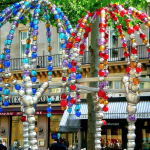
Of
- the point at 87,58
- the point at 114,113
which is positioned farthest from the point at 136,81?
the point at 87,58

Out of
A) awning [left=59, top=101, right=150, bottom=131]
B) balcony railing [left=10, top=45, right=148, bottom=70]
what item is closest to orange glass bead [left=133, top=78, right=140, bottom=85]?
awning [left=59, top=101, right=150, bottom=131]

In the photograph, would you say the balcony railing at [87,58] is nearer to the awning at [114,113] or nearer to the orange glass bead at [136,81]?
the awning at [114,113]

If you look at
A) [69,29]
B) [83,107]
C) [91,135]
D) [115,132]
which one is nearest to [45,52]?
[83,107]

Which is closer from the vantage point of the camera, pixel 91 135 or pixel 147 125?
pixel 91 135

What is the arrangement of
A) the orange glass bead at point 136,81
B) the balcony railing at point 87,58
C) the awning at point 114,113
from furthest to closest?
the balcony railing at point 87,58, the awning at point 114,113, the orange glass bead at point 136,81

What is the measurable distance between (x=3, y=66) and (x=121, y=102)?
15453 mm

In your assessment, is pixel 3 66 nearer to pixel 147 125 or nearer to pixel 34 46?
pixel 34 46

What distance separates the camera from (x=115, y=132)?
25.3m

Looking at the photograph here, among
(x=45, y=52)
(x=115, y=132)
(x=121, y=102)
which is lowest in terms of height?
(x=115, y=132)

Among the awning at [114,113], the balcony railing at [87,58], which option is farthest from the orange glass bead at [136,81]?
the balcony railing at [87,58]

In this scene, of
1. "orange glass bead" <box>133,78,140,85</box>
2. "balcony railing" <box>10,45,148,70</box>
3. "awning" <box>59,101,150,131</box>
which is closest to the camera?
"orange glass bead" <box>133,78,140,85</box>

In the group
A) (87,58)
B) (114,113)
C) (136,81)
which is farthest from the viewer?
(87,58)

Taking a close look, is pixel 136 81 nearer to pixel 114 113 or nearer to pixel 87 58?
pixel 114 113

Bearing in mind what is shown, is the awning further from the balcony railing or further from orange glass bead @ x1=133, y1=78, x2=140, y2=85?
orange glass bead @ x1=133, y1=78, x2=140, y2=85
